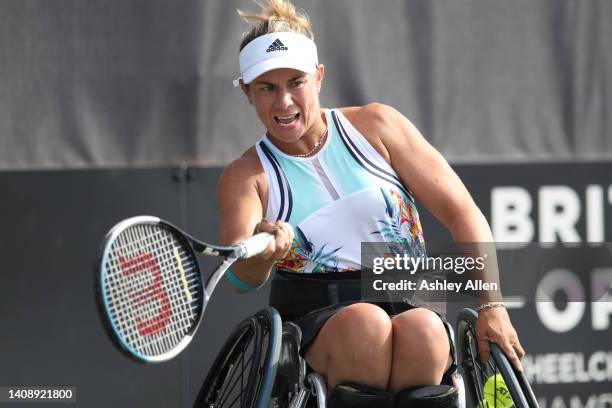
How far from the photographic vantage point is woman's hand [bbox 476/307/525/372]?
8.03 feet

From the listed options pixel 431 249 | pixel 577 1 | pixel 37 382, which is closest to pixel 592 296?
pixel 431 249

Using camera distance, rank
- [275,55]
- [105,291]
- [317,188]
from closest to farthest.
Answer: [105,291] < [275,55] < [317,188]

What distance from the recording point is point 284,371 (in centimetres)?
265

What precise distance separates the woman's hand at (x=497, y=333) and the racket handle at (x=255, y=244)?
0.53 meters

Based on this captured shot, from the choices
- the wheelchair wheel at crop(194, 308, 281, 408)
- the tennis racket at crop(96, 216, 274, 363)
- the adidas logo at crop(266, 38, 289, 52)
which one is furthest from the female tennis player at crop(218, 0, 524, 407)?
the tennis racket at crop(96, 216, 274, 363)

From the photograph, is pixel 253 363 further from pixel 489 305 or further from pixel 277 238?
pixel 489 305

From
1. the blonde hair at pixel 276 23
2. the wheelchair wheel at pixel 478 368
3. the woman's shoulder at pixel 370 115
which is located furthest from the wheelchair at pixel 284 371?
the blonde hair at pixel 276 23

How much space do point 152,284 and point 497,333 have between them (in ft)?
2.60

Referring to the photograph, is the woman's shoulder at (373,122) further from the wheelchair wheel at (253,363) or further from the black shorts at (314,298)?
the wheelchair wheel at (253,363)

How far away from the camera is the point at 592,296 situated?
3.92 m

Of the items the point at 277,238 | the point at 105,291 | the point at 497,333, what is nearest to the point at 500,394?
the point at 497,333

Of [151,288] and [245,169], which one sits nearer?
[151,288]

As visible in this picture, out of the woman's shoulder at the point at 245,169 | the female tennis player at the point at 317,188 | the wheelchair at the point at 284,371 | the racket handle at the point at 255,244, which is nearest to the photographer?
the racket handle at the point at 255,244

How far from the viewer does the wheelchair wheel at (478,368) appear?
7.56 ft
